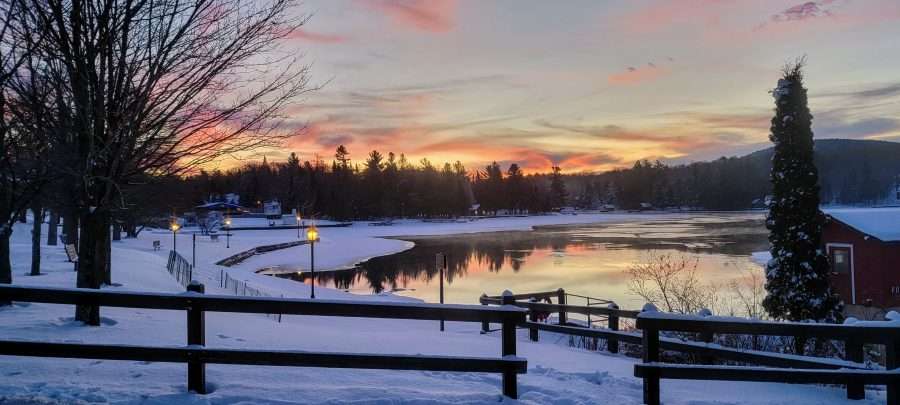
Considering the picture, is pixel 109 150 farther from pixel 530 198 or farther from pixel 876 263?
pixel 530 198

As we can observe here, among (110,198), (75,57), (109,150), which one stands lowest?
(110,198)

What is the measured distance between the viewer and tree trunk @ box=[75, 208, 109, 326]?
945cm

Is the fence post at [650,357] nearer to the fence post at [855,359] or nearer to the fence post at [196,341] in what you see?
the fence post at [855,359]

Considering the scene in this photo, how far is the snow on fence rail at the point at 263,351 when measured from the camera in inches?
210

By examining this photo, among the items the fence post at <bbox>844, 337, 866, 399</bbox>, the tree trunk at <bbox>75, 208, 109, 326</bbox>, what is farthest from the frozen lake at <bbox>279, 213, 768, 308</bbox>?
the tree trunk at <bbox>75, 208, 109, 326</bbox>

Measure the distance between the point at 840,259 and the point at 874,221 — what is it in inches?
77.2

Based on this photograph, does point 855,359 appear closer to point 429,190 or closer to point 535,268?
point 535,268

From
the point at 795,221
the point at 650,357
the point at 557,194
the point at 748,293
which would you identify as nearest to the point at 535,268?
the point at 748,293

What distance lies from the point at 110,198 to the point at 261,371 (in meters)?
5.40

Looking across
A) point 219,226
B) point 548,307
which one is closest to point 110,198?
point 548,307

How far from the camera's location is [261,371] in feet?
20.4

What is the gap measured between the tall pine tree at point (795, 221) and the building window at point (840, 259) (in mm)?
7367

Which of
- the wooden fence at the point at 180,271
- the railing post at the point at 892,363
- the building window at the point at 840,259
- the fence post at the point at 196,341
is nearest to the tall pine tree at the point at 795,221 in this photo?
the building window at the point at 840,259

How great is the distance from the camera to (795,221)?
18.2 m
